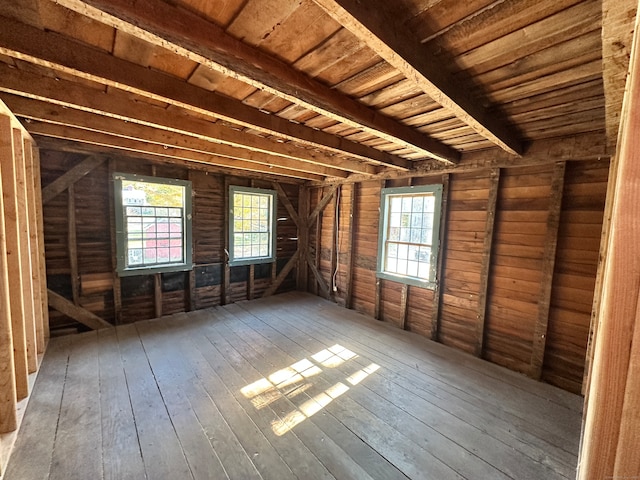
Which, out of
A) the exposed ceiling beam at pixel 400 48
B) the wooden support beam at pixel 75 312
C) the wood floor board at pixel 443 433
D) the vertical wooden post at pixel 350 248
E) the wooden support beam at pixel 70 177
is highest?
the exposed ceiling beam at pixel 400 48

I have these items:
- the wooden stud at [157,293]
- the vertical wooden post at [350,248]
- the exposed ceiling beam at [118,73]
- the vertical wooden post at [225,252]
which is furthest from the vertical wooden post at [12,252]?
the vertical wooden post at [350,248]

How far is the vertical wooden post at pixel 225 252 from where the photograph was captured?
4.67m

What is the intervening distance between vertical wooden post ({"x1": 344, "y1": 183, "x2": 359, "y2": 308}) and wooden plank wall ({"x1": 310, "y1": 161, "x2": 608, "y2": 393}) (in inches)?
34.7

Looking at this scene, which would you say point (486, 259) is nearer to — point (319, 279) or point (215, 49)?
point (319, 279)

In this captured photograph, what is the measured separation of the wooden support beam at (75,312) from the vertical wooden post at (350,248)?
372cm

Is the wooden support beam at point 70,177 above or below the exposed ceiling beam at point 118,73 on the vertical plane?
below

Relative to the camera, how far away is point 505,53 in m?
1.36

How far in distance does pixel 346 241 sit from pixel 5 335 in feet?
13.7

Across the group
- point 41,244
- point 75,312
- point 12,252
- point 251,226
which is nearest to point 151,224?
point 41,244

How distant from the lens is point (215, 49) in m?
1.27

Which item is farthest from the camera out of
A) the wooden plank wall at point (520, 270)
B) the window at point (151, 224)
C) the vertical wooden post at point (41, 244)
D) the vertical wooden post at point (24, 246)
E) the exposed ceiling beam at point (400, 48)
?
the window at point (151, 224)

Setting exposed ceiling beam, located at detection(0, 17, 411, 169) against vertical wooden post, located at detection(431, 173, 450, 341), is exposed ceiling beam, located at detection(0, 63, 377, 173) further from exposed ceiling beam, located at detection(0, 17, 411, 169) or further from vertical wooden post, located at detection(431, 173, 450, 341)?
vertical wooden post, located at detection(431, 173, 450, 341)

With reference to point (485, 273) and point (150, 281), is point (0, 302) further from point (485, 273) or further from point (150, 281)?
point (485, 273)

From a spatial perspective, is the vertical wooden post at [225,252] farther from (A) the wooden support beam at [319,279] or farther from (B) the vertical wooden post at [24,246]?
(B) the vertical wooden post at [24,246]
